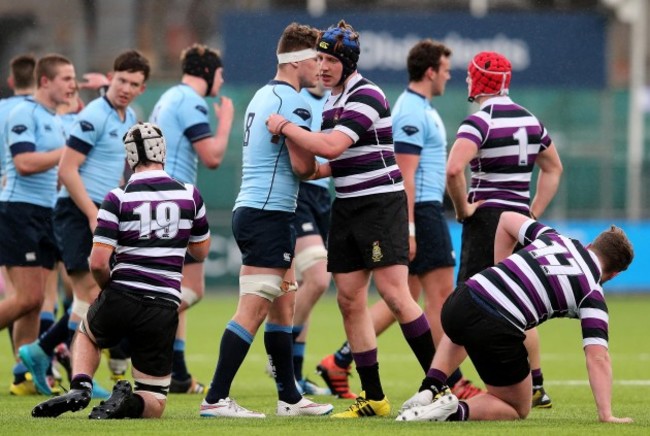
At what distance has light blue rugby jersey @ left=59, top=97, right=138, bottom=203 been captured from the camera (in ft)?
33.7

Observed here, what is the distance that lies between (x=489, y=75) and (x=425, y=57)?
1.38 m

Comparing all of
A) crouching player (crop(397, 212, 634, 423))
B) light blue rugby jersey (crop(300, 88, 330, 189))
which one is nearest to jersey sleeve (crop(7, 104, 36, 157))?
light blue rugby jersey (crop(300, 88, 330, 189))

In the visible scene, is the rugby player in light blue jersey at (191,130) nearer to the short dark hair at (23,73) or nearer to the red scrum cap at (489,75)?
the short dark hair at (23,73)

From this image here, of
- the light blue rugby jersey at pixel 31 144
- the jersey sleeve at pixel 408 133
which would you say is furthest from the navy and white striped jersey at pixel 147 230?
the light blue rugby jersey at pixel 31 144

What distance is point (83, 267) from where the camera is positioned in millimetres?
10375

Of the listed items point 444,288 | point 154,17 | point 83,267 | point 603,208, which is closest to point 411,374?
point 444,288

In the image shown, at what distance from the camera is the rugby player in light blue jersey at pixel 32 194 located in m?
10.6

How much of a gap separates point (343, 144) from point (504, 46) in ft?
57.8

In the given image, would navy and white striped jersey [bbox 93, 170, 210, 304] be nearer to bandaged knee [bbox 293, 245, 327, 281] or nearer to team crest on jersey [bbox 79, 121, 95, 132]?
team crest on jersey [bbox 79, 121, 95, 132]

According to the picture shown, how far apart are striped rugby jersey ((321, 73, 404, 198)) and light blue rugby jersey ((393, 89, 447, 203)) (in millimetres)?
1599

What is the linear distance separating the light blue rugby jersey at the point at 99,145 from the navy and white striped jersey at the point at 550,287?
364 cm

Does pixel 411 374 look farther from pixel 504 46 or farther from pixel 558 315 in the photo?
pixel 504 46

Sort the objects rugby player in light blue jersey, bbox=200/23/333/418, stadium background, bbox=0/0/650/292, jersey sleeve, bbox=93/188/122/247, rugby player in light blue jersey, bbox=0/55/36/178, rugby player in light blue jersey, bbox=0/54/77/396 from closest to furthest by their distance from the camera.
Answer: jersey sleeve, bbox=93/188/122/247 → rugby player in light blue jersey, bbox=200/23/333/418 → rugby player in light blue jersey, bbox=0/54/77/396 → rugby player in light blue jersey, bbox=0/55/36/178 → stadium background, bbox=0/0/650/292

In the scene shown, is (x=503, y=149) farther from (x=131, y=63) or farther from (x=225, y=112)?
(x=131, y=63)
